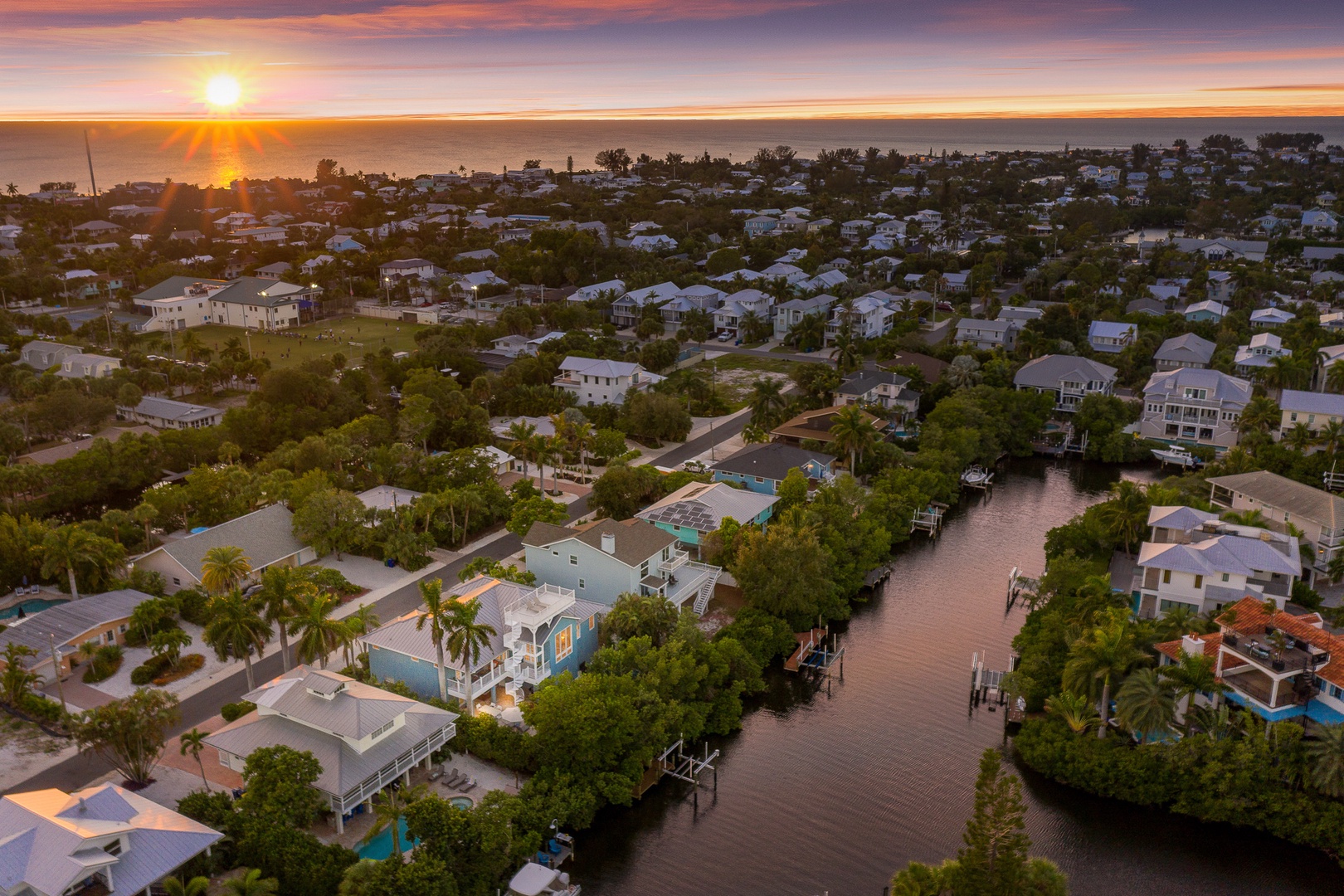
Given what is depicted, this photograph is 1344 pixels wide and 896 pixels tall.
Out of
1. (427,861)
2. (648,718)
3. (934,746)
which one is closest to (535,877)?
(427,861)

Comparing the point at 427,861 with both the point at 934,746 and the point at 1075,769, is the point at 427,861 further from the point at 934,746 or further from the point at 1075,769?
the point at 1075,769

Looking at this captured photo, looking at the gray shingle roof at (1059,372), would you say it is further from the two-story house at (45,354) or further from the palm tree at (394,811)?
the two-story house at (45,354)

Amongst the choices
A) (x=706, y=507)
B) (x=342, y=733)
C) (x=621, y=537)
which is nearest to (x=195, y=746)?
(x=342, y=733)

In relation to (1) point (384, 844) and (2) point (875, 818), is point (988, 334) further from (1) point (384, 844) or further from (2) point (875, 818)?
(1) point (384, 844)

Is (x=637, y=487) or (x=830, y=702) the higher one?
(x=637, y=487)

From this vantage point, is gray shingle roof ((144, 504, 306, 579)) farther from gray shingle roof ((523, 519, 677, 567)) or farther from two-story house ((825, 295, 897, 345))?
two-story house ((825, 295, 897, 345))

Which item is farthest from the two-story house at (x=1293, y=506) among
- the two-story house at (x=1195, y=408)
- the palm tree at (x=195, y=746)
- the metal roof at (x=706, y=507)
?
the palm tree at (x=195, y=746)

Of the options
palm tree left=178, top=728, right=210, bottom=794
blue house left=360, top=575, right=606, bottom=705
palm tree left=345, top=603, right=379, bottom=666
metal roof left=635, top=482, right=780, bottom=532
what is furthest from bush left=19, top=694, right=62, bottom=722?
metal roof left=635, top=482, right=780, bottom=532
